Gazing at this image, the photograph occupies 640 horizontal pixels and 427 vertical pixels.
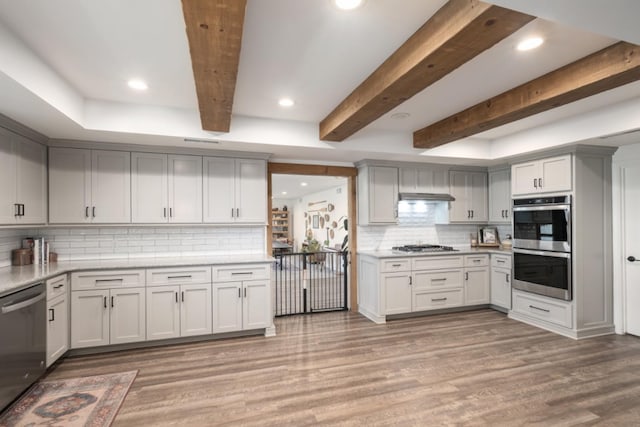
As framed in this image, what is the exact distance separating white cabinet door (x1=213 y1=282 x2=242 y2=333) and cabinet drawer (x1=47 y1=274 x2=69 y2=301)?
1.41 m

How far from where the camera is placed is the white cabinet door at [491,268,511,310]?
4685 millimetres

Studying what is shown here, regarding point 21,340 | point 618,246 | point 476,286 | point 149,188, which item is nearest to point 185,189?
point 149,188

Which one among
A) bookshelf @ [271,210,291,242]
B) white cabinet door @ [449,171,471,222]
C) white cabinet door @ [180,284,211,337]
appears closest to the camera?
white cabinet door @ [180,284,211,337]

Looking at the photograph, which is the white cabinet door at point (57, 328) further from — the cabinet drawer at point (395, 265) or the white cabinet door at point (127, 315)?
the cabinet drawer at point (395, 265)

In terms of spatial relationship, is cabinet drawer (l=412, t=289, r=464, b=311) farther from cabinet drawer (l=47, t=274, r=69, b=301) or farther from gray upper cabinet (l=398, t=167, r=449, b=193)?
cabinet drawer (l=47, t=274, r=69, b=301)

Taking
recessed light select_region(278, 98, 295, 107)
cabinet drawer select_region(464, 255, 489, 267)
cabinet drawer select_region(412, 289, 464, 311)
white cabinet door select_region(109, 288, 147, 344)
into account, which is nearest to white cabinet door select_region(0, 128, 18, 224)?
white cabinet door select_region(109, 288, 147, 344)

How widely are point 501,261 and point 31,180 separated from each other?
19.2ft

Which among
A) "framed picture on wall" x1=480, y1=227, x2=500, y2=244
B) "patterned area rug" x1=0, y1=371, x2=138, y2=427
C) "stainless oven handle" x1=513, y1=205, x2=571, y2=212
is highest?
"stainless oven handle" x1=513, y1=205, x2=571, y2=212

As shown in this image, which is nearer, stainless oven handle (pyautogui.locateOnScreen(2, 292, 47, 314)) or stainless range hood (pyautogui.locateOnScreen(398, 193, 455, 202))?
stainless oven handle (pyautogui.locateOnScreen(2, 292, 47, 314))

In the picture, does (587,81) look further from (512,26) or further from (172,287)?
(172,287)

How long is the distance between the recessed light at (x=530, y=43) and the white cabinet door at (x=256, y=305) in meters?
3.29

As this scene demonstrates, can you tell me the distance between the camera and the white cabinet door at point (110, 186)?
12.0ft

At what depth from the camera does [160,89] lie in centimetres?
293

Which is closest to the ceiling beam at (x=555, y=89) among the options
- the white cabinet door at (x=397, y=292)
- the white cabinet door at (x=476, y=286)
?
the white cabinet door at (x=397, y=292)
